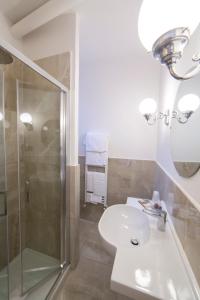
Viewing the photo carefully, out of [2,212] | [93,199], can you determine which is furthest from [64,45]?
[93,199]

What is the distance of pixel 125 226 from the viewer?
3.95 ft

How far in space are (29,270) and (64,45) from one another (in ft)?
7.34

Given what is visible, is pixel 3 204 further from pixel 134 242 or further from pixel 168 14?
pixel 168 14

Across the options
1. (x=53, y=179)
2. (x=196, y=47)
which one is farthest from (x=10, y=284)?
(x=196, y=47)

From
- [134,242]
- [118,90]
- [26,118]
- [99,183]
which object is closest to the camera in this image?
[134,242]

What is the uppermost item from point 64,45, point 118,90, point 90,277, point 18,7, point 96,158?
point 18,7

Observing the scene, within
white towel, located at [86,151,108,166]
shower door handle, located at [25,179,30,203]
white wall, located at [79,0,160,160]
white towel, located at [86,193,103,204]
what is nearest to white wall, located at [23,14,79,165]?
white wall, located at [79,0,160,160]

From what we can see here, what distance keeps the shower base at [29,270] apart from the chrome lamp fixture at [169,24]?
1.92 meters

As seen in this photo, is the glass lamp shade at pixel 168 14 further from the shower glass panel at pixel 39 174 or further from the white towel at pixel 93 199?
the white towel at pixel 93 199

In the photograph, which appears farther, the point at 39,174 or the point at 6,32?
the point at 39,174

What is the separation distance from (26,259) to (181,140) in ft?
6.18

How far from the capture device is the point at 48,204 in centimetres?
154

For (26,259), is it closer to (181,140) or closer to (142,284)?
(142,284)

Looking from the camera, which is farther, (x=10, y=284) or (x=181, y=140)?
(x=10, y=284)
